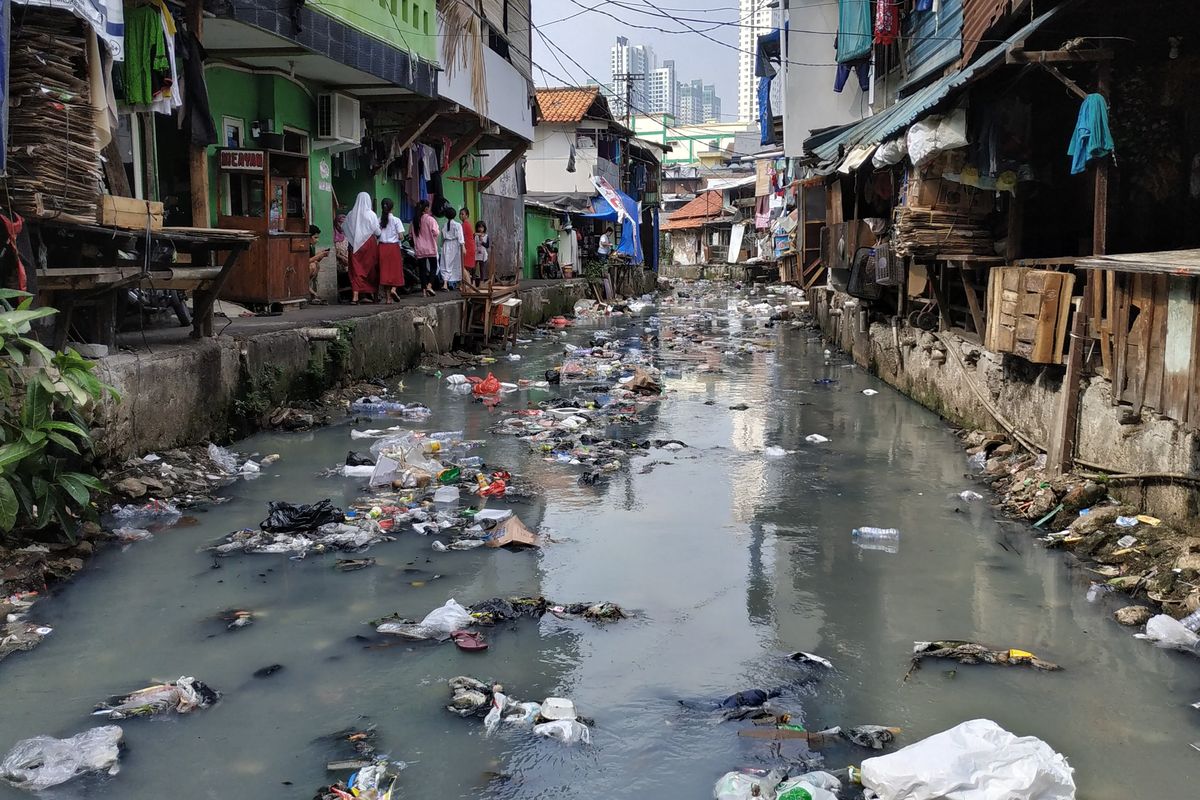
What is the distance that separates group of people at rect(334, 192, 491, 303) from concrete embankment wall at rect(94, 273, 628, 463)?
1089 mm

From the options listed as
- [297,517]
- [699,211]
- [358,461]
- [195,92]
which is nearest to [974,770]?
[297,517]

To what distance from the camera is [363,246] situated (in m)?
12.9

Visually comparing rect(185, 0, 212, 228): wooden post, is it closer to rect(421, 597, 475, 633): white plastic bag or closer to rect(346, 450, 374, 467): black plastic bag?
rect(346, 450, 374, 467): black plastic bag

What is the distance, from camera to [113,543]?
548 cm

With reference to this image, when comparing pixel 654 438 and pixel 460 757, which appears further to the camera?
pixel 654 438

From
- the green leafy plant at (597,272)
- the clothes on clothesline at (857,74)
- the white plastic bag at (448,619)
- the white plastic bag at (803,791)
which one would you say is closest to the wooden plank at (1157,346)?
the white plastic bag at (803,791)

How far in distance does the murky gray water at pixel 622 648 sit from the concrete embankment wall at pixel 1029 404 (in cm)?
68

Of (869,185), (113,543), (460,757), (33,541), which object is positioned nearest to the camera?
(460,757)

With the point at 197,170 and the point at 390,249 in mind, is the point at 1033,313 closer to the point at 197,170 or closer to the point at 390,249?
the point at 197,170

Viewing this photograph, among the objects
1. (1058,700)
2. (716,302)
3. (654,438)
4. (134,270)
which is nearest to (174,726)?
(1058,700)

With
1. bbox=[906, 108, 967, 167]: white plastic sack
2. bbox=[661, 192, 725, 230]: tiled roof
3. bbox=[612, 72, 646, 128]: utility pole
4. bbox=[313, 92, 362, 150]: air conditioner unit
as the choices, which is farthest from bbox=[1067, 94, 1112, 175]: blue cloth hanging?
bbox=[661, 192, 725, 230]: tiled roof

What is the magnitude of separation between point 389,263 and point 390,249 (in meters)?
0.18

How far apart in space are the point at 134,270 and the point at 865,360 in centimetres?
971

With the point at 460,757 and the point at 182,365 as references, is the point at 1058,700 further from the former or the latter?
the point at 182,365
